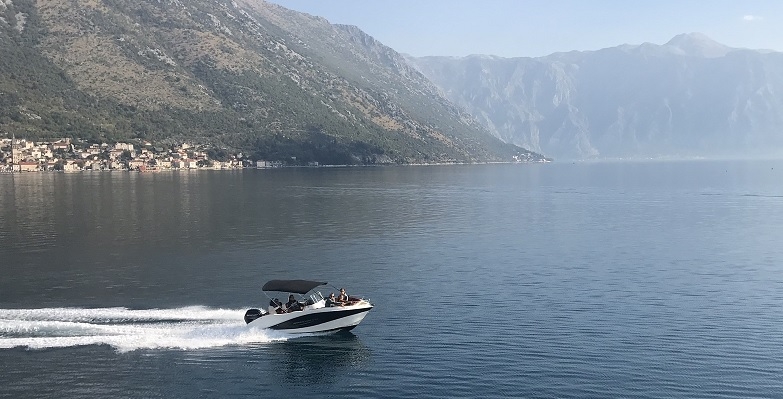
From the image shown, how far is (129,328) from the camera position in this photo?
4847cm

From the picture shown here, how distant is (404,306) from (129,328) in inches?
782

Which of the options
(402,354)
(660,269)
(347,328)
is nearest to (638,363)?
(402,354)

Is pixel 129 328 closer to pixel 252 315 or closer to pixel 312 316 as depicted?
pixel 252 315

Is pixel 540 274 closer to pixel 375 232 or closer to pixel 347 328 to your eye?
pixel 347 328

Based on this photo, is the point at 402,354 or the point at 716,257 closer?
the point at 402,354

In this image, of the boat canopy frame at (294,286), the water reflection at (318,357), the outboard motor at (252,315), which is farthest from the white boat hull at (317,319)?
the boat canopy frame at (294,286)

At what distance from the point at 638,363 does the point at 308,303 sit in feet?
71.3

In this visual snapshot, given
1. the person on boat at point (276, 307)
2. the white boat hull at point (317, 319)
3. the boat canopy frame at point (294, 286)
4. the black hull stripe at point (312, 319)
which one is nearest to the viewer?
the white boat hull at point (317, 319)

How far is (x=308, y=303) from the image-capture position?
166 ft

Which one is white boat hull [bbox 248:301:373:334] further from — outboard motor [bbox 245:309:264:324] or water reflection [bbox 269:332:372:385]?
water reflection [bbox 269:332:372:385]

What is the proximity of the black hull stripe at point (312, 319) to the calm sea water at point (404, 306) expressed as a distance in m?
0.75

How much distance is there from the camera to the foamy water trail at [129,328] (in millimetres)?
45844

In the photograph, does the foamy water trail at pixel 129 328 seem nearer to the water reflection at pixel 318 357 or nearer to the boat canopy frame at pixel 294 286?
the water reflection at pixel 318 357

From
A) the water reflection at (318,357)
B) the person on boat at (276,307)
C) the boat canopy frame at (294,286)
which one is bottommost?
the water reflection at (318,357)
